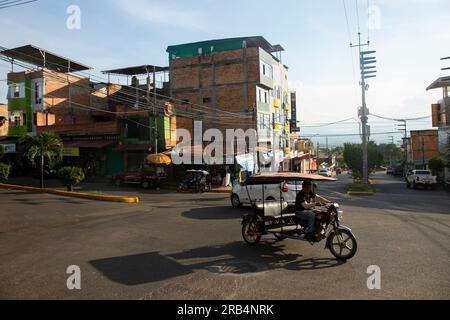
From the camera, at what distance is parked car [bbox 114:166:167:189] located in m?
29.2

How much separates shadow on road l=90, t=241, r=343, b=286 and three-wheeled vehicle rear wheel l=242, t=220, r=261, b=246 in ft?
1.35

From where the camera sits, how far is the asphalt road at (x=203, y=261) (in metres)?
6.03

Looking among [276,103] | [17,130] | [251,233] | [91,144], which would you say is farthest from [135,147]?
[251,233]

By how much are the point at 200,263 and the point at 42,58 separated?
128ft

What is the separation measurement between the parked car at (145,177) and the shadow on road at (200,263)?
68.0 feet

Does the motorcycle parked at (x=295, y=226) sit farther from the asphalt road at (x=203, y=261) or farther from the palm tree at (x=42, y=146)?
the palm tree at (x=42, y=146)

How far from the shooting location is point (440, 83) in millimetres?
46531

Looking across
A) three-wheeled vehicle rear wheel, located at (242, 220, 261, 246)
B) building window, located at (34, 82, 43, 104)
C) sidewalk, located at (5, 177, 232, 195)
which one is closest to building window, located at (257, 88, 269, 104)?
sidewalk, located at (5, 177, 232, 195)

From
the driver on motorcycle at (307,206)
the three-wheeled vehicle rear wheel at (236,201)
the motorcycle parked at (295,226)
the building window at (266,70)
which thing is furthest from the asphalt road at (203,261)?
the building window at (266,70)

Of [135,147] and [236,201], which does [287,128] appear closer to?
[135,147]
